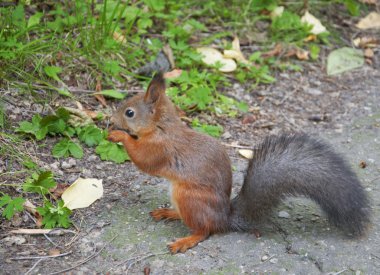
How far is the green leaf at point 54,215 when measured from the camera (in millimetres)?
2623

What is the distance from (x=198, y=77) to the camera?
12.8ft

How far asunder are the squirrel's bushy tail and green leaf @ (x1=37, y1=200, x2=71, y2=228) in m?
0.80

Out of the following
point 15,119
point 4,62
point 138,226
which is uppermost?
point 4,62

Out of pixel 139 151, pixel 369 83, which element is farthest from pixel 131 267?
pixel 369 83

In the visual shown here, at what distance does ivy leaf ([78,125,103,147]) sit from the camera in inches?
126

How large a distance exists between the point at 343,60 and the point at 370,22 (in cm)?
76

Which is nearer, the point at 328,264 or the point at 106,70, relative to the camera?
the point at 328,264

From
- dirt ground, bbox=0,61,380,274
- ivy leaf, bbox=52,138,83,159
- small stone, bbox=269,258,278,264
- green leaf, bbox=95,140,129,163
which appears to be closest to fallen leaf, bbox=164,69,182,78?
dirt ground, bbox=0,61,380,274

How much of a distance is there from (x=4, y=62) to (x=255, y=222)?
173 cm

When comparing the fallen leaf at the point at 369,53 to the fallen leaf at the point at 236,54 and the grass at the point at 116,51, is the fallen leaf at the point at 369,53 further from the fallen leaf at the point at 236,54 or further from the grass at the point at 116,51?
the fallen leaf at the point at 236,54

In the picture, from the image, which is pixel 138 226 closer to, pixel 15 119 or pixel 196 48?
pixel 15 119

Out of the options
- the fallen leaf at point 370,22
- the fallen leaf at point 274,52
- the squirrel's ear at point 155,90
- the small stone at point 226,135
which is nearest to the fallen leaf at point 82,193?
the squirrel's ear at point 155,90

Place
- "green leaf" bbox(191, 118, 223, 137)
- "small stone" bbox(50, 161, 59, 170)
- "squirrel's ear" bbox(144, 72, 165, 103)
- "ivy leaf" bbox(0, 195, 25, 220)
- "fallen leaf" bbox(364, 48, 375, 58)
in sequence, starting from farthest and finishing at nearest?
"fallen leaf" bbox(364, 48, 375, 58) → "green leaf" bbox(191, 118, 223, 137) → "small stone" bbox(50, 161, 59, 170) → "squirrel's ear" bbox(144, 72, 165, 103) → "ivy leaf" bbox(0, 195, 25, 220)

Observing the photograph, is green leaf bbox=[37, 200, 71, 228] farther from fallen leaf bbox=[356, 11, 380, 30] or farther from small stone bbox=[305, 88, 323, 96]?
fallen leaf bbox=[356, 11, 380, 30]
